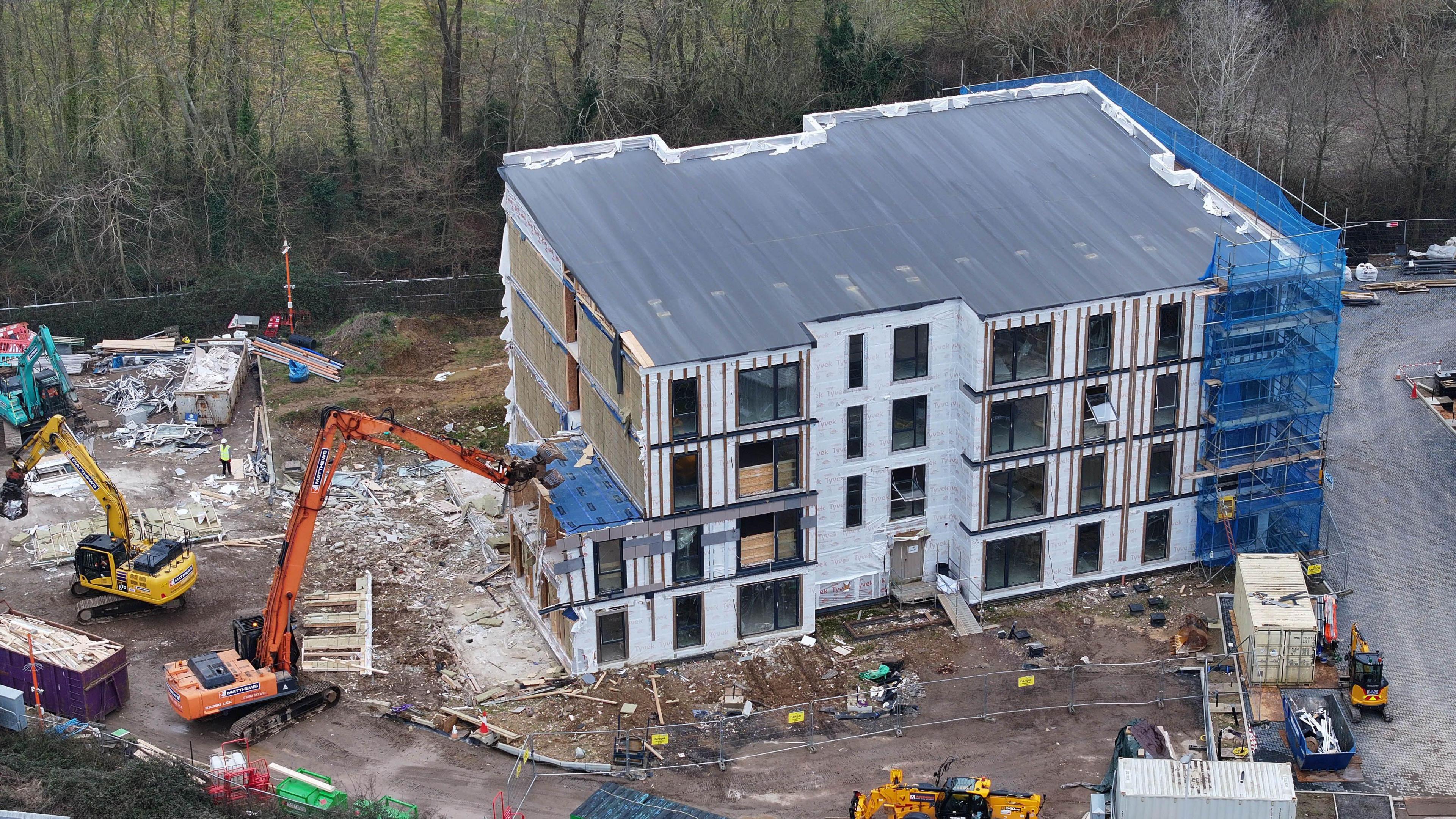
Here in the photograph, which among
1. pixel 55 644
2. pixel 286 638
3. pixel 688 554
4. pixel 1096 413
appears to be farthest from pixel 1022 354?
pixel 55 644

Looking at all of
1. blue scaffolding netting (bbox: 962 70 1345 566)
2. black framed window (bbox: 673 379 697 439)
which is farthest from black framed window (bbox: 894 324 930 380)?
blue scaffolding netting (bbox: 962 70 1345 566)

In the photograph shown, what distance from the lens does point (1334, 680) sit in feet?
220

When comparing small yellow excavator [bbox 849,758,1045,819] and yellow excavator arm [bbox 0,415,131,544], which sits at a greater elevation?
yellow excavator arm [bbox 0,415,131,544]

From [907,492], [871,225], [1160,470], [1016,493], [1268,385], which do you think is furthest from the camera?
[1160,470]

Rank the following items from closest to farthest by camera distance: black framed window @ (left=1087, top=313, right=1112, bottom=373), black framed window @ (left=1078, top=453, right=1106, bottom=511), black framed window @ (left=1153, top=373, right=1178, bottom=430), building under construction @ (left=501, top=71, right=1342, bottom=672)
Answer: building under construction @ (left=501, top=71, right=1342, bottom=672) < black framed window @ (left=1087, top=313, right=1112, bottom=373) < black framed window @ (left=1153, top=373, right=1178, bottom=430) < black framed window @ (left=1078, top=453, right=1106, bottom=511)

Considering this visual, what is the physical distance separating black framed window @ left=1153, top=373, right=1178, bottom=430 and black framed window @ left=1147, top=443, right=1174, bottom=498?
33.2 inches

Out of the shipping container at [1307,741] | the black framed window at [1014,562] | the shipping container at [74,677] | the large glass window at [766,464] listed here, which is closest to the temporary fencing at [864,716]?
the shipping container at [1307,741]

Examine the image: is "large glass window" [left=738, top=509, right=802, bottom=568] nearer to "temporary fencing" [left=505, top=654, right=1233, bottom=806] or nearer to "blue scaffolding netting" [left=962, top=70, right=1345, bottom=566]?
"temporary fencing" [left=505, top=654, right=1233, bottom=806]

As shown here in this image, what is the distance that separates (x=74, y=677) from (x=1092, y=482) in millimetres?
36847

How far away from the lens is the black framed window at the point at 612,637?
6825 cm

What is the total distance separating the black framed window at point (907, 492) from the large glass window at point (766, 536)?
14.3ft

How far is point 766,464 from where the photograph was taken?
6788cm

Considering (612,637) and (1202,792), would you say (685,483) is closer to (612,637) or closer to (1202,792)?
(612,637)

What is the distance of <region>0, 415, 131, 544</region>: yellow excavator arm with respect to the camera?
68938mm
